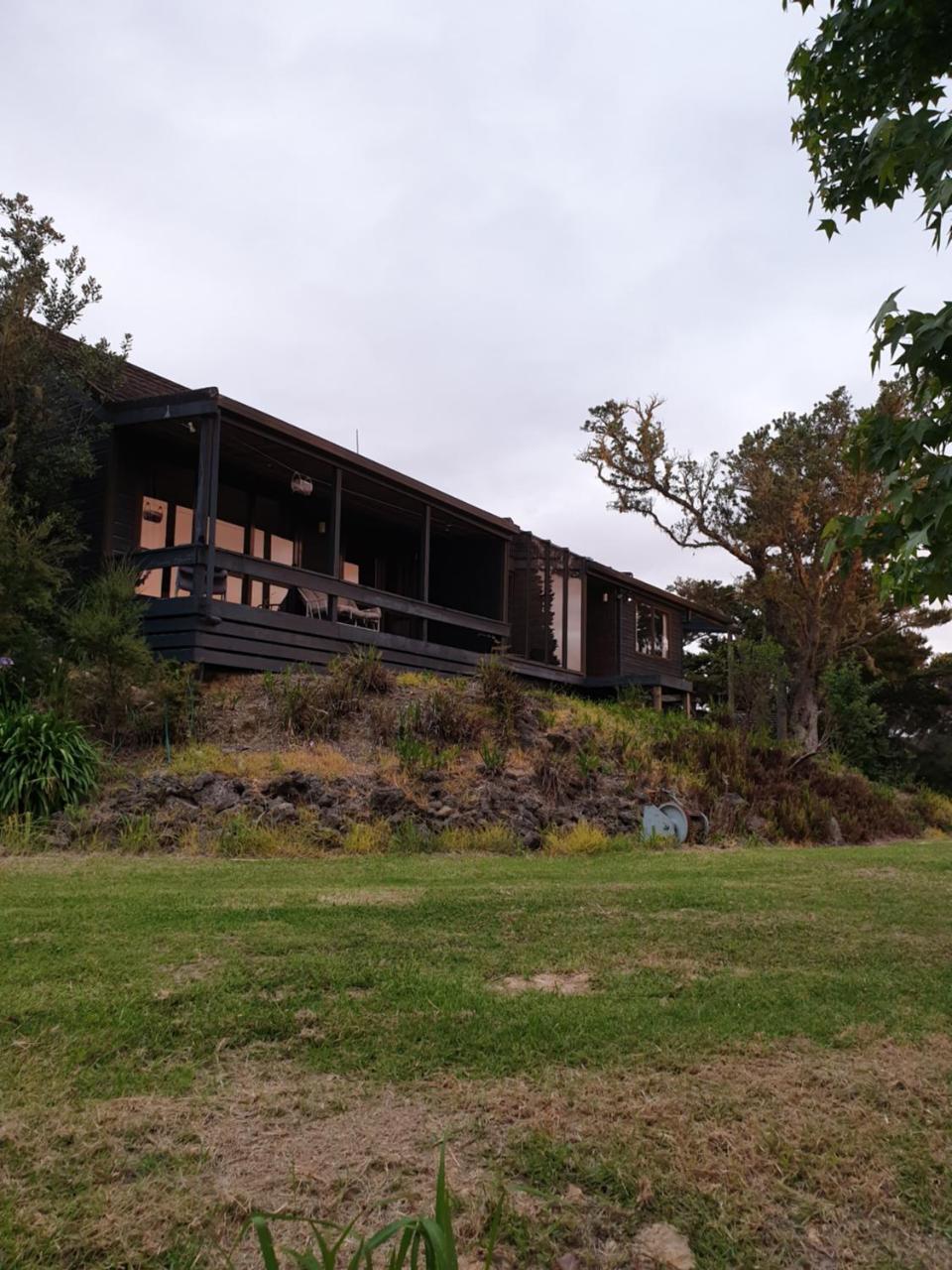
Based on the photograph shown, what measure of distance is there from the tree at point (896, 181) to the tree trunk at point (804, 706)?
20.1 m

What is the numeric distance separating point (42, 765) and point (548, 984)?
6.26 meters

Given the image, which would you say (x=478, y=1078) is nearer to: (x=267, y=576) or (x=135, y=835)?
(x=135, y=835)

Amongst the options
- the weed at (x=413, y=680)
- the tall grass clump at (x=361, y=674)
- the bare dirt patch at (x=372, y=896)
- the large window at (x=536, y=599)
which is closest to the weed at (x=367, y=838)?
the bare dirt patch at (x=372, y=896)

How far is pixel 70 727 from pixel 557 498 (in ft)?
71.8

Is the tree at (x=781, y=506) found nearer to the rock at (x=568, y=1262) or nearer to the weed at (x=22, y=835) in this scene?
the weed at (x=22, y=835)

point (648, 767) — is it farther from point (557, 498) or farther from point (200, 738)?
point (557, 498)

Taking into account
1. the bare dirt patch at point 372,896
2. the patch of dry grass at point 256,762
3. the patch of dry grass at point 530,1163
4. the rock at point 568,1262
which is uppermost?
the patch of dry grass at point 256,762

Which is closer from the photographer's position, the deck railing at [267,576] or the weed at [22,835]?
the weed at [22,835]

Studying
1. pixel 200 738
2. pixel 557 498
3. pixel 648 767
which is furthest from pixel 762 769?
pixel 557 498

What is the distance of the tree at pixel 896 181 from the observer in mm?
3000

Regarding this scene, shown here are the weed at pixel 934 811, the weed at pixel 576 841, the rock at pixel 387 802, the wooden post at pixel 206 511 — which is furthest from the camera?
the weed at pixel 934 811

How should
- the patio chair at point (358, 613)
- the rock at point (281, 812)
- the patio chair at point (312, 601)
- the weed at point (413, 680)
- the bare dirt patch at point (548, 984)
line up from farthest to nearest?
the patio chair at point (358, 613) → the patio chair at point (312, 601) → the weed at point (413, 680) → the rock at point (281, 812) → the bare dirt patch at point (548, 984)

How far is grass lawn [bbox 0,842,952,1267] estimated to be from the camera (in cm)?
204

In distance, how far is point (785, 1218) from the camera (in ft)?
6.80
